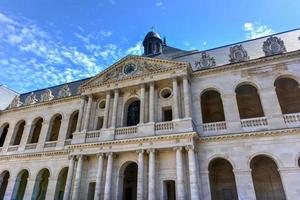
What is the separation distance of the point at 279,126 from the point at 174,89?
8761mm

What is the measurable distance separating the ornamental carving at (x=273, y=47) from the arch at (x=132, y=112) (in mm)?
12958

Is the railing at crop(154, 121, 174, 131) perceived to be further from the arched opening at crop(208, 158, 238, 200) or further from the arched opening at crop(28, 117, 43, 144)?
the arched opening at crop(28, 117, 43, 144)

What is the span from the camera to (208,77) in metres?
20.9

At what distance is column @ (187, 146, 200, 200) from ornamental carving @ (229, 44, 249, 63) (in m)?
9.55

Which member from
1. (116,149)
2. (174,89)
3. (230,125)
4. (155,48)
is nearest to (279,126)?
(230,125)

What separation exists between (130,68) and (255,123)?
511 inches

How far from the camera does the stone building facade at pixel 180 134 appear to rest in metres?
16.7

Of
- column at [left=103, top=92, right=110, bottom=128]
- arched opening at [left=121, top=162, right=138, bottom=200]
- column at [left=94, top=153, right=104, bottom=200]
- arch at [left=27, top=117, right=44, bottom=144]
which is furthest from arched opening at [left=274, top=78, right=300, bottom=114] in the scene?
arch at [left=27, top=117, right=44, bottom=144]

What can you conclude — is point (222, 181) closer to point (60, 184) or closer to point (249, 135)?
point (249, 135)

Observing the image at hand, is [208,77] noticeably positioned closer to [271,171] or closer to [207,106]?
[207,106]

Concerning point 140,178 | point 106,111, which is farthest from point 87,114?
point 140,178

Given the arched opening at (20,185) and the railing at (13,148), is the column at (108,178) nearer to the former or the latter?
the arched opening at (20,185)

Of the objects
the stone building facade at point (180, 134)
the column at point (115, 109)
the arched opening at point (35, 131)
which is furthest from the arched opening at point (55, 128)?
the column at point (115, 109)

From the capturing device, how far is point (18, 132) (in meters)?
29.5
